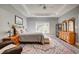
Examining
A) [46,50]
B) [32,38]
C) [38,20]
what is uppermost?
[38,20]

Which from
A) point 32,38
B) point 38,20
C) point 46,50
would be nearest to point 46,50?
point 46,50

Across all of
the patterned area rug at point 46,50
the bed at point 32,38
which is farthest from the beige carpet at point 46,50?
the bed at point 32,38

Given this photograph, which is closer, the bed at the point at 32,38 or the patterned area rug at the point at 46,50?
the patterned area rug at the point at 46,50

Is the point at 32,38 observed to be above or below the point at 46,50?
above

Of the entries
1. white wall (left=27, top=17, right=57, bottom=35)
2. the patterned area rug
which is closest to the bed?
the patterned area rug

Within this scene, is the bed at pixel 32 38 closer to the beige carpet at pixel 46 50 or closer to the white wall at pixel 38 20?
the beige carpet at pixel 46 50

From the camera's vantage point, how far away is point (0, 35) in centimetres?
367

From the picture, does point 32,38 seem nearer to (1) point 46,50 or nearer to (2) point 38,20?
(1) point 46,50

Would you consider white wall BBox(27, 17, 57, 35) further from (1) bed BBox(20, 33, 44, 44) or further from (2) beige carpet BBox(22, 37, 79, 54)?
(2) beige carpet BBox(22, 37, 79, 54)

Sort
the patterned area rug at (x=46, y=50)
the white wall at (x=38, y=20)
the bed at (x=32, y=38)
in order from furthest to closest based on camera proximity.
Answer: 1. the white wall at (x=38, y=20)
2. the bed at (x=32, y=38)
3. the patterned area rug at (x=46, y=50)
